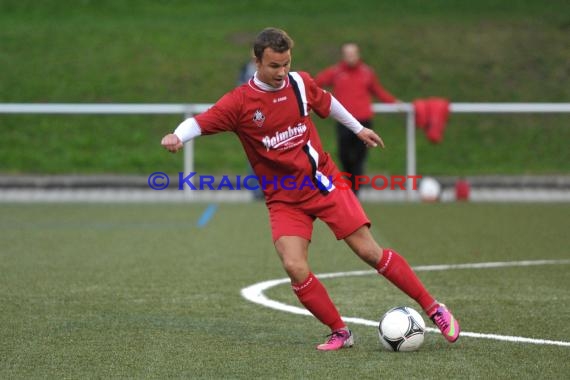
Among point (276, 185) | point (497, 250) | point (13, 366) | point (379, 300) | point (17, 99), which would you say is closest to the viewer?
point (13, 366)

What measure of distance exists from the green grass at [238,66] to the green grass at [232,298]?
21.3ft

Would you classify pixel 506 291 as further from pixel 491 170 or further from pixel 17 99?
pixel 17 99

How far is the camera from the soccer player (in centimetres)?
664

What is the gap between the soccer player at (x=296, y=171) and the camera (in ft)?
21.8

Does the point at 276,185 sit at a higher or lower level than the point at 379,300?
higher

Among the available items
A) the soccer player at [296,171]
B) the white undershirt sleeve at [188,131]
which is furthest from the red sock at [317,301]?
the white undershirt sleeve at [188,131]

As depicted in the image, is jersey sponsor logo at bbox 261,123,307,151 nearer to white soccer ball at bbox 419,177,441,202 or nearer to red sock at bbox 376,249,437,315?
red sock at bbox 376,249,437,315

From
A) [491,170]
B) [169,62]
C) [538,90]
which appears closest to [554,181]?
[491,170]

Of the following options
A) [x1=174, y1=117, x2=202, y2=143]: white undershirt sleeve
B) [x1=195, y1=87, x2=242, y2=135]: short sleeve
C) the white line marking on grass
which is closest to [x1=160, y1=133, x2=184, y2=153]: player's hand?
[x1=174, y1=117, x2=202, y2=143]: white undershirt sleeve

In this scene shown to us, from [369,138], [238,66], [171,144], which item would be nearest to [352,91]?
[238,66]

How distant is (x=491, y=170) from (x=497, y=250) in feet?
31.4

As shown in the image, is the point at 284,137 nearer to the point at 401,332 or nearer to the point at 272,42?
the point at 272,42

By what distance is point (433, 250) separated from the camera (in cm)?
1124

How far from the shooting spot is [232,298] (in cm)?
841
